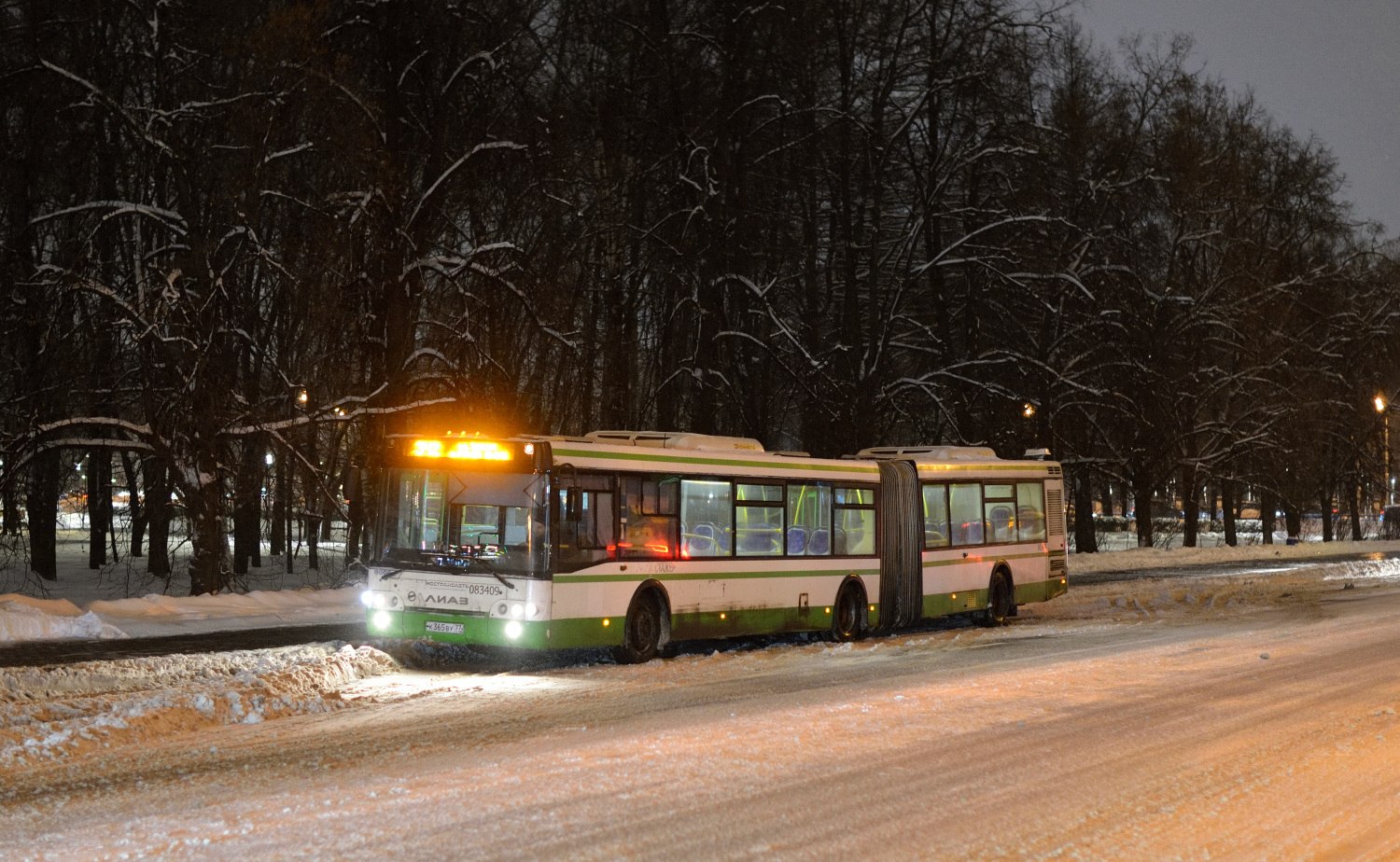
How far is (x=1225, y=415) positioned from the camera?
50719 mm

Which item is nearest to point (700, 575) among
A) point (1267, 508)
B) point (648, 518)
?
point (648, 518)

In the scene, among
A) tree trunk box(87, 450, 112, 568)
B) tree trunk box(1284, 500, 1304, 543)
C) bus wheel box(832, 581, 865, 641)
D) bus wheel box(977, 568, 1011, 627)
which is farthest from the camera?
tree trunk box(1284, 500, 1304, 543)

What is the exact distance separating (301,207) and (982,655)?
13316mm

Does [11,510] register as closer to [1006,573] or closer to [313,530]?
[313,530]

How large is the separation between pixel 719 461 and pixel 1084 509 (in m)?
32.5

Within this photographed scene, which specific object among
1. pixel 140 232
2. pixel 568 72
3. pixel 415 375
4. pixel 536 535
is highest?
pixel 568 72

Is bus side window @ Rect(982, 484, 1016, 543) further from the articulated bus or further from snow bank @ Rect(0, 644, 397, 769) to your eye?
snow bank @ Rect(0, 644, 397, 769)

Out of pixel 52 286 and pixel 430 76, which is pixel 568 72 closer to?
pixel 430 76

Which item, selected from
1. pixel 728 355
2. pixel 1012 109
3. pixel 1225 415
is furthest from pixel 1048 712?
pixel 1225 415

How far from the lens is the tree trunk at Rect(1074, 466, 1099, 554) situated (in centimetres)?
4725

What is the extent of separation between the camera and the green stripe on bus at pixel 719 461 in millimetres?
17375

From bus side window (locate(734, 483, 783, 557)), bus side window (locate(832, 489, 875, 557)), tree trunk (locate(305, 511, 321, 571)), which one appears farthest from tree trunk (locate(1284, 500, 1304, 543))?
bus side window (locate(734, 483, 783, 557))

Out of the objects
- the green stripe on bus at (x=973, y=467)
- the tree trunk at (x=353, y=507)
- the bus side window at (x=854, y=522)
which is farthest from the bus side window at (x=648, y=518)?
the green stripe on bus at (x=973, y=467)

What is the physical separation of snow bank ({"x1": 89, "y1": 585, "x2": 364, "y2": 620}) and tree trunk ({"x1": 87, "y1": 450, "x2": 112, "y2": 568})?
4194mm
